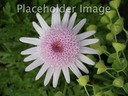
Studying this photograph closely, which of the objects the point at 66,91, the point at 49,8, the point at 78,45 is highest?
the point at 49,8

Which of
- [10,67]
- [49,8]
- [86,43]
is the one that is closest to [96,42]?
[86,43]

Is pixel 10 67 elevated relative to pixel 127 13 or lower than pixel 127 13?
lower

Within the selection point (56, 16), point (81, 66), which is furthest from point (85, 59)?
point (56, 16)

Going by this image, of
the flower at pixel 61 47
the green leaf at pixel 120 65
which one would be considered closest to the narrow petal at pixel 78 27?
the flower at pixel 61 47

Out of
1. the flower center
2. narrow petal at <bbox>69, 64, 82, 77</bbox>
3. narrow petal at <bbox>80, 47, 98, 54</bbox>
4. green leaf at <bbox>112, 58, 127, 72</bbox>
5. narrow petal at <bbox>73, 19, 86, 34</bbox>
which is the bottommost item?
narrow petal at <bbox>69, 64, 82, 77</bbox>

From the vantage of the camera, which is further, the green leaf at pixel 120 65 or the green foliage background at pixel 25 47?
the green foliage background at pixel 25 47

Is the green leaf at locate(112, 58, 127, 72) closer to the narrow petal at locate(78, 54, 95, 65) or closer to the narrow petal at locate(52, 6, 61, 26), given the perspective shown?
the narrow petal at locate(78, 54, 95, 65)

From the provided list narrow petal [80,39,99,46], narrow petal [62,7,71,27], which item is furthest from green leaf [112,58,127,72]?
narrow petal [62,7,71,27]

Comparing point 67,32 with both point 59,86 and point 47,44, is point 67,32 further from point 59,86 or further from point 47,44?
point 59,86

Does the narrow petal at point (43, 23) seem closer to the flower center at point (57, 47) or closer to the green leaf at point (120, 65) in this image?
the flower center at point (57, 47)
